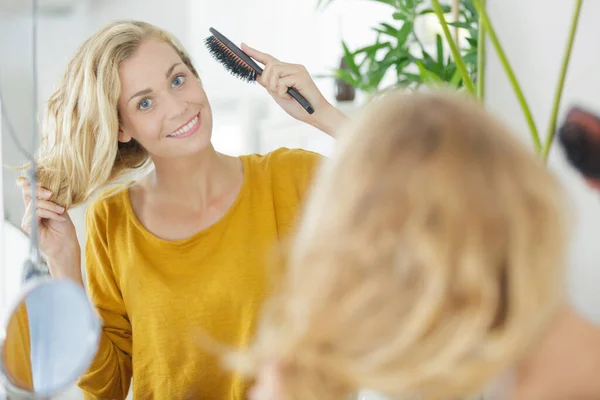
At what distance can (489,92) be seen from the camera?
109cm

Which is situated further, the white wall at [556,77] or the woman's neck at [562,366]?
the white wall at [556,77]

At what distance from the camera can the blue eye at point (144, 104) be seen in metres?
1.05

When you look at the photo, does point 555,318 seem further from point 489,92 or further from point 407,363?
point 489,92

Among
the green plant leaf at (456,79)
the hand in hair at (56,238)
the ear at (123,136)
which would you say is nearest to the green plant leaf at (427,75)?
the green plant leaf at (456,79)

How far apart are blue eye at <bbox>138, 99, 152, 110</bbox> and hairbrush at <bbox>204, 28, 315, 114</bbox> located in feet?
0.39

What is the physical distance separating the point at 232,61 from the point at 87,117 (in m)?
0.21

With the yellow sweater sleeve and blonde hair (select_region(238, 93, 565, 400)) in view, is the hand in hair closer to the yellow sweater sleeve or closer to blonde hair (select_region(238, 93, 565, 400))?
the yellow sweater sleeve

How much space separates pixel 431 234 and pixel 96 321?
0.37 m

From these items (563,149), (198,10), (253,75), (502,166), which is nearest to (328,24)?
(198,10)

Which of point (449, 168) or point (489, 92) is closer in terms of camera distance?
point (449, 168)

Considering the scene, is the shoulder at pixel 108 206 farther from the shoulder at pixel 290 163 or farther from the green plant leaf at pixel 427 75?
the green plant leaf at pixel 427 75

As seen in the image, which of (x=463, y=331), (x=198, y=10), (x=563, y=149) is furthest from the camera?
(x=198, y=10)

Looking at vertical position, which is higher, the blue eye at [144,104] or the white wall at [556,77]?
the white wall at [556,77]

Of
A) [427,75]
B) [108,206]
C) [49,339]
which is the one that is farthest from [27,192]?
[427,75]
